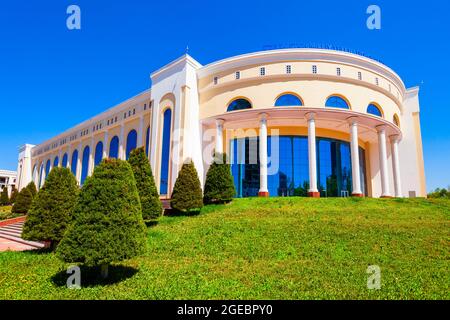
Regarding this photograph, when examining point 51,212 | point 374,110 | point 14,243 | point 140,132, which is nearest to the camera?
point 51,212

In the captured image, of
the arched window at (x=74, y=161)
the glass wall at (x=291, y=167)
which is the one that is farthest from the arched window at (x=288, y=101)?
the arched window at (x=74, y=161)

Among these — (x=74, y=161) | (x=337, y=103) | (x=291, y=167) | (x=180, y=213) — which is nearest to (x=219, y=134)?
(x=291, y=167)

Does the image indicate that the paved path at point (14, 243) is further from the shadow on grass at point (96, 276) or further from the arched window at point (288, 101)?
the arched window at point (288, 101)

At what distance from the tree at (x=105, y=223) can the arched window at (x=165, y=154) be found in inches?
668

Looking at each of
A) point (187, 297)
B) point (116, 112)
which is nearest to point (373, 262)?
point (187, 297)

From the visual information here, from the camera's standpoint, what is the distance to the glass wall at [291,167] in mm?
23703

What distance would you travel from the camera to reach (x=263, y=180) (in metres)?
21.4

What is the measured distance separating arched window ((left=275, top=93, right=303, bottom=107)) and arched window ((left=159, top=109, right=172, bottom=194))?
9250 millimetres

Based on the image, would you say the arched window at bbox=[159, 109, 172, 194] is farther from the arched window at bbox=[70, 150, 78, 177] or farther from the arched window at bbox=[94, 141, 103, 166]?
the arched window at bbox=[70, 150, 78, 177]

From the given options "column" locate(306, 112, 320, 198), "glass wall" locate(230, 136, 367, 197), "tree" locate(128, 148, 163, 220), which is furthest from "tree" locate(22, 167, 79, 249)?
"column" locate(306, 112, 320, 198)

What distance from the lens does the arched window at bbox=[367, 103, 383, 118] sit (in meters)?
23.8

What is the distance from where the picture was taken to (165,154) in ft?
82.9

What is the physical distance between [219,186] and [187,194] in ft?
7.76

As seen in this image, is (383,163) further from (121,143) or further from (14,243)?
(121,143)
